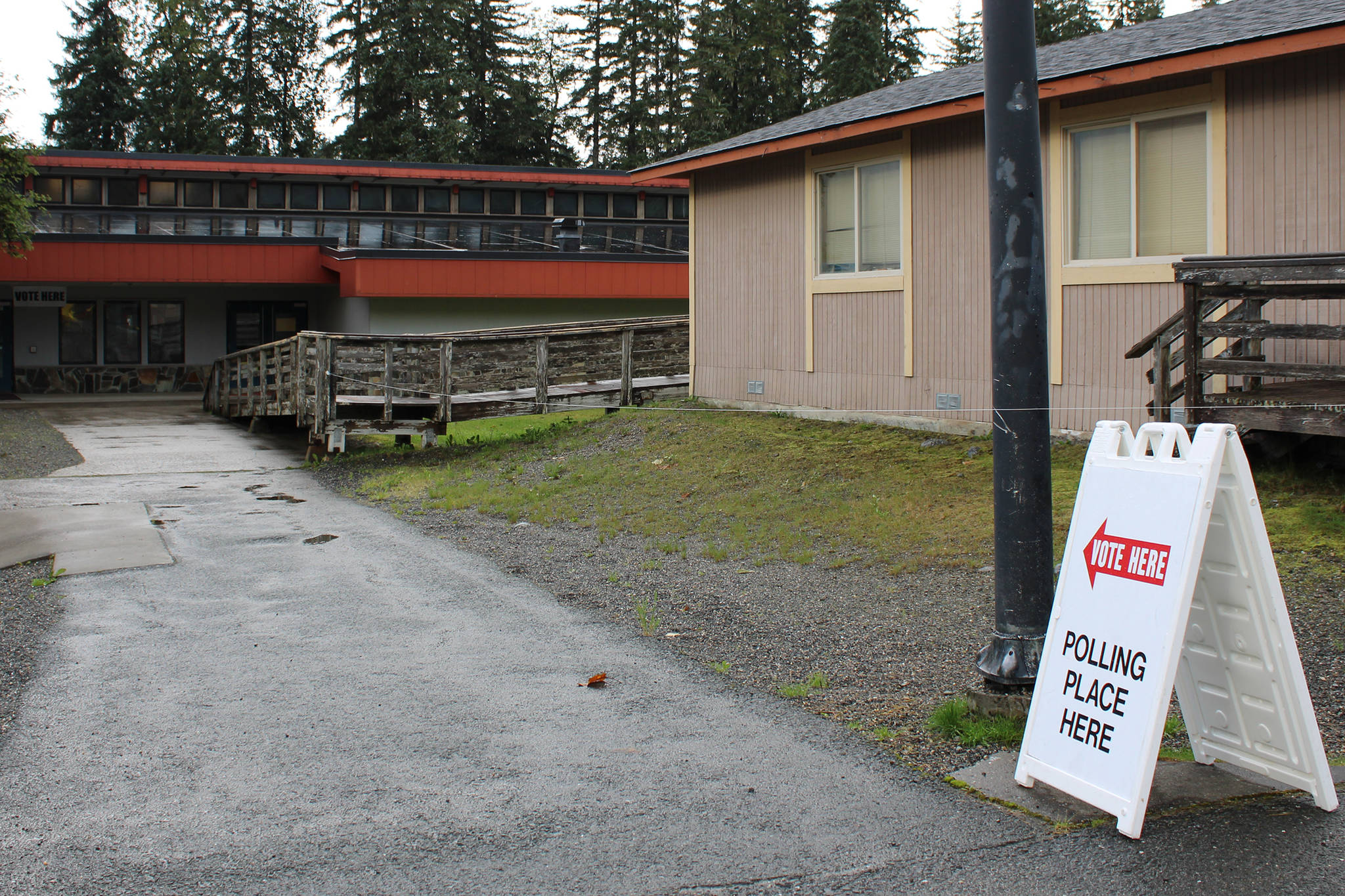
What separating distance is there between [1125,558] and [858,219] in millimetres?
10973

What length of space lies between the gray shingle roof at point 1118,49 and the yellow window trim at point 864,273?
48 cm

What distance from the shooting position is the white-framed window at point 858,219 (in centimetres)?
1425

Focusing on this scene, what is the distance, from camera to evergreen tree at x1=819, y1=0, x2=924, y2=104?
184 ft

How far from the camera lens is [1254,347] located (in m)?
10.2

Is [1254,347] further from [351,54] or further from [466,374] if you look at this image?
[351,54]

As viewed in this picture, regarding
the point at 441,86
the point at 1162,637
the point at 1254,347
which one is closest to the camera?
the point at 1162,637

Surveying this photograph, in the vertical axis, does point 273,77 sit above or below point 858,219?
above

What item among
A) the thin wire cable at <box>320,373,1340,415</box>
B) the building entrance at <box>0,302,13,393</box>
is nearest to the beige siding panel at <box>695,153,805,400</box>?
the thin wire cable at <box>320,373,1340,415</box>

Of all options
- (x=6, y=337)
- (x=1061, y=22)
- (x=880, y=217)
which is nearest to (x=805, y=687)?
(x=880, y=217)

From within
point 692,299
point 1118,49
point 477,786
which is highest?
point 1118,49

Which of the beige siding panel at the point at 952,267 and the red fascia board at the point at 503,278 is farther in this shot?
the red fascia board at the point at 503,278

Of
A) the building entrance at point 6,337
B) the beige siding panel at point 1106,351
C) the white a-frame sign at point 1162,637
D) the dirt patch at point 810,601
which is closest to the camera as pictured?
the white a-frame sign at point 1162,637

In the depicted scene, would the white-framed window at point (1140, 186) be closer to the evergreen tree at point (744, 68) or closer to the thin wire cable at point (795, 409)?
the thin wire cable at point (795, 409)

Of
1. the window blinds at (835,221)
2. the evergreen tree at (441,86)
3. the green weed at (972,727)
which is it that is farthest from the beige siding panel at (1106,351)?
the evergreen tree at (441,86)
